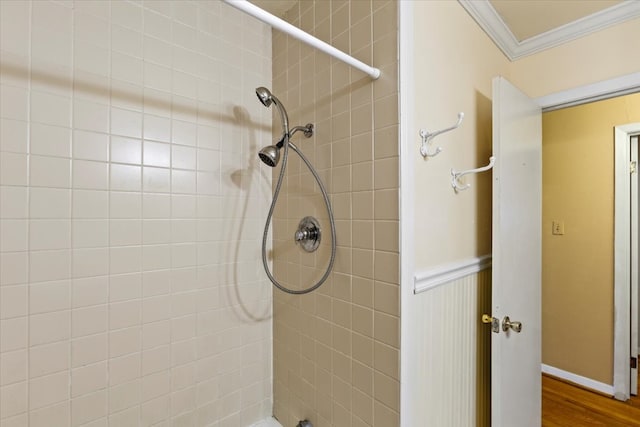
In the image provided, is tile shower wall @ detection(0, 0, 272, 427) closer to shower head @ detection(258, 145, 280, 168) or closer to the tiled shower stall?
the tiled shower stall

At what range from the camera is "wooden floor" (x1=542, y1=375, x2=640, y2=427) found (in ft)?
6.23

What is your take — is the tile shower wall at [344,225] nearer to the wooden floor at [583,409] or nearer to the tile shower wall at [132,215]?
the tile shower wall at [132,215]

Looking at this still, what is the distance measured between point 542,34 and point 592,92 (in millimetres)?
421

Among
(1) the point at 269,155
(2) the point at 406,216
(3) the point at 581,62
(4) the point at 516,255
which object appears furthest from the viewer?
(3) the point at 581,62

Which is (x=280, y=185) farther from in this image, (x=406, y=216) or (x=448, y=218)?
(x=448, y=218)

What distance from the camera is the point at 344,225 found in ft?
3.45

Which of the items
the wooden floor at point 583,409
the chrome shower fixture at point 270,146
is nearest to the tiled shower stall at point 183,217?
the chrome shower fixture at point 270,146

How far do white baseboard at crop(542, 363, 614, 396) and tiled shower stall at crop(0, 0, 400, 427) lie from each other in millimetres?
2424

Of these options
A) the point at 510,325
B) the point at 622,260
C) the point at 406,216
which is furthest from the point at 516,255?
the point at 622,260

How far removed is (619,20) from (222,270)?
2.22m

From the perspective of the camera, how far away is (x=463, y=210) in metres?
1.26

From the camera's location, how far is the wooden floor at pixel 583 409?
1899 mm

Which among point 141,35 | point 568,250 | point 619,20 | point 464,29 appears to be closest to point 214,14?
point 141,35

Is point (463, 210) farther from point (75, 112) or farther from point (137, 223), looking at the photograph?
point (75, 112)
